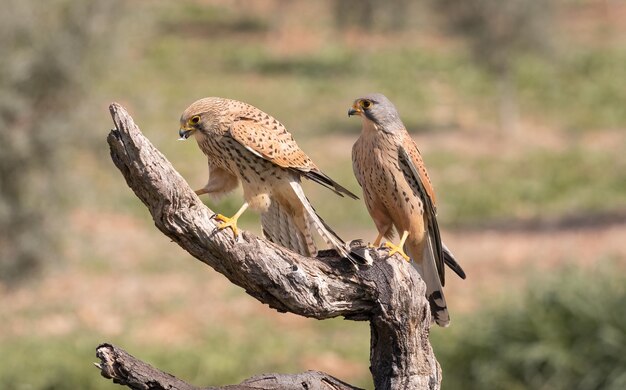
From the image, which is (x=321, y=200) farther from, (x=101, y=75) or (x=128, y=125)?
(x=128, y=125)

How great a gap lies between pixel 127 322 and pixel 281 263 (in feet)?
36.8

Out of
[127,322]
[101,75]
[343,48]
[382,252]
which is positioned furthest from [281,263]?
[343,48]

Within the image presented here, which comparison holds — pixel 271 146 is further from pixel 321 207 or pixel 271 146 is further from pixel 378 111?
pixel 321 207

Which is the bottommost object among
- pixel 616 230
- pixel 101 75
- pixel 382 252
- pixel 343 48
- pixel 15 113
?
pixel 382 252

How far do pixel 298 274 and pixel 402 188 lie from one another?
26.7 inches

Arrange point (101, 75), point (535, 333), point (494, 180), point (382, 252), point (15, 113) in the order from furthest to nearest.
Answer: point (494, 180), point (101, 75), point (15, 113), point (535, 333), point (382, 252)

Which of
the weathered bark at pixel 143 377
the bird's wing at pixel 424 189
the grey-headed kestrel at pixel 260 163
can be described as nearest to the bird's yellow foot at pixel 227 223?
the grey-headed kestrel at pixel 260 163

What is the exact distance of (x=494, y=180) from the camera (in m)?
24.4

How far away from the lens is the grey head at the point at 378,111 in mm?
4551


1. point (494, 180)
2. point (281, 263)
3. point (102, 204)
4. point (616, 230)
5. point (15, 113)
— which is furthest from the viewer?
point (494, 180)

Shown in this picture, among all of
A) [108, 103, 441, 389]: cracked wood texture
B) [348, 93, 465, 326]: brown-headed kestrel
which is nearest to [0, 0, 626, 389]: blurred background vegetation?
[348, 93, 465, 326]: brown-headed kestrel

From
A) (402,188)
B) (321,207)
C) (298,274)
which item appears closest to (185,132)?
(298,274)

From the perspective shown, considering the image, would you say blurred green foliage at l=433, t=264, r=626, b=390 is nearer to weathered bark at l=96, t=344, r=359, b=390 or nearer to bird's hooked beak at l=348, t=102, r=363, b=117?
bird's hooked beak at l=348, t=102, r=363, b=117

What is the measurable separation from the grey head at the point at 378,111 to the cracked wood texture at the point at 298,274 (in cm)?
56
